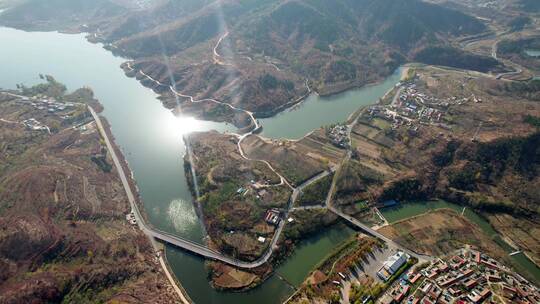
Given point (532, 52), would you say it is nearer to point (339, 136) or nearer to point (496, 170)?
point (496, 170)

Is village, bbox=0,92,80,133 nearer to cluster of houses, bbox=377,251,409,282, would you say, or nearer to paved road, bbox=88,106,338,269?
paved road, bbox=88,106,338,269

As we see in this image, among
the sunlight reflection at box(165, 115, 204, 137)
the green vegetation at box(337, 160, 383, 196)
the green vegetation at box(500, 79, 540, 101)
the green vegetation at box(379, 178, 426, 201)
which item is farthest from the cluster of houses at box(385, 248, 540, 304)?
the green vegetation at box(500, 79, 540, 101)

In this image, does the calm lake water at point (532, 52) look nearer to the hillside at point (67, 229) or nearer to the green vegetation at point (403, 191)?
the green vegetation at point (403, 191)

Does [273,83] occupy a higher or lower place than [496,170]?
higher

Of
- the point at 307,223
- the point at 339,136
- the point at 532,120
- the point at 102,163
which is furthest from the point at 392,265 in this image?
the point at 102,163

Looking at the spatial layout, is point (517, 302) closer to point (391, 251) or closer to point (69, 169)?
point (391, 251)
